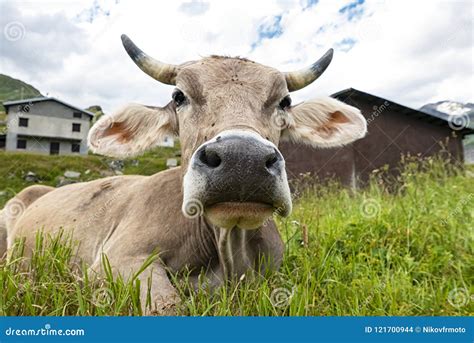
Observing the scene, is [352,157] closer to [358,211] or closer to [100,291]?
[358,211]

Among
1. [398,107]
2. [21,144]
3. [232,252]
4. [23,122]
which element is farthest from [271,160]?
[398,107]

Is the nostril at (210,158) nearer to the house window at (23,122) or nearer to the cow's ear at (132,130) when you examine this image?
the cow's ear at (132,130)

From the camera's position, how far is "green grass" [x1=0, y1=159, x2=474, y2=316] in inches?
100

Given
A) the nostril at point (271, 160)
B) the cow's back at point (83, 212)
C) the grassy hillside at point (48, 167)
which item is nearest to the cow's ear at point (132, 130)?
the cow's back at point (83, 212)

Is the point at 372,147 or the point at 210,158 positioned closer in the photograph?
the point at 210,158

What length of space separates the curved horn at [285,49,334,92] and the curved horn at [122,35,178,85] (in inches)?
39.0

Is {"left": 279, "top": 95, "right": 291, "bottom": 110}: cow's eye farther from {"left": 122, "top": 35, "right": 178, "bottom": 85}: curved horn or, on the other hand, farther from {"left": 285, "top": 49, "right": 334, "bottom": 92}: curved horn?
{"left": 122, "top": 35, "right": 178, "bottom": 85}: curved horn

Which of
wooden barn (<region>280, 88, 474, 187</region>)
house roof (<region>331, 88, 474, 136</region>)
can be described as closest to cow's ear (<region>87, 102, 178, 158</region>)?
wooden barn (<region>280, 88, 474, 187</region>)

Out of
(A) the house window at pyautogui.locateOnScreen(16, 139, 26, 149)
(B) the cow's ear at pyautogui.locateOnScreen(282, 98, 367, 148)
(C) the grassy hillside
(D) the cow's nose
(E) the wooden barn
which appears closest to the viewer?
(D) the cow's nose

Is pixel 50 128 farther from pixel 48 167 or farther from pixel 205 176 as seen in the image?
pixel 205 176

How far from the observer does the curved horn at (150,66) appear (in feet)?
11.7

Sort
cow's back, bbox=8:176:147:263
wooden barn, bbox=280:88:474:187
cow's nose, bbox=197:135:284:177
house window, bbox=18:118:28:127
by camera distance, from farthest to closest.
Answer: wooden barn, bbox=280:88:474:187, house window, bbox=18:118:28:127, cow's back, bbox=8:176:147:263, cow's nose, bbox=197:135:284:177

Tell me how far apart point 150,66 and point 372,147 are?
11.5m

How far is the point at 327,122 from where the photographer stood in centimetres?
411
